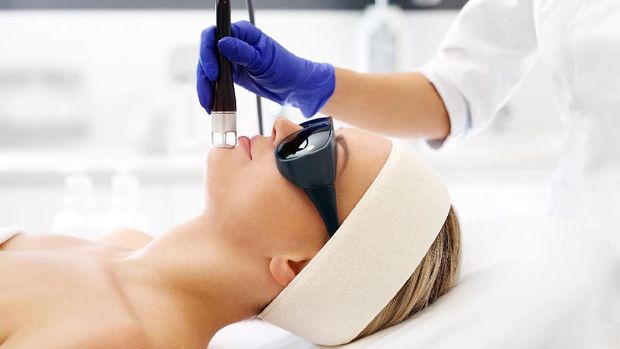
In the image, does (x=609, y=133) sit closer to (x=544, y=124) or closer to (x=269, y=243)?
(x=269, y=243)

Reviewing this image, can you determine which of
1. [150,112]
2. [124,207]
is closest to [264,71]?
[124,207]

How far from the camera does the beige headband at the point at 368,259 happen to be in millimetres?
1098

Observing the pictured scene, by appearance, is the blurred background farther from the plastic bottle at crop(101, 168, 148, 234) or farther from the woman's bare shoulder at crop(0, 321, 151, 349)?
the woman's bare shoulder at crop(0, 321, 151, 349)

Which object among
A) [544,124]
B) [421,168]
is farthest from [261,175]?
[544,124]

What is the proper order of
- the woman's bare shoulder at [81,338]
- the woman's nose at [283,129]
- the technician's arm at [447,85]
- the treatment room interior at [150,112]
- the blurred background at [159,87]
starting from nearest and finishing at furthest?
the woman's bare shoulder at [81,338] → the woman's nose at [283,129] → the technician's arm at [447,85] → the treatment room interior at [150,112] → the blurred background at [159,87]

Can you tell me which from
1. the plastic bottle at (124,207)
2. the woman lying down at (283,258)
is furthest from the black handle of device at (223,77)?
the plastic bottle at (124,207)

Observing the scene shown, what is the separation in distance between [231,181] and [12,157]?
5.62ft

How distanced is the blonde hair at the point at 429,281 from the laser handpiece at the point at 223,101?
383mm

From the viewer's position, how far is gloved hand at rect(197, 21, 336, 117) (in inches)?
46.0

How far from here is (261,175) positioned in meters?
1.17

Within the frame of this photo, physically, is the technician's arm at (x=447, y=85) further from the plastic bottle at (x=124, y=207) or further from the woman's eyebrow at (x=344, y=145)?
the plastic bottle at (x=124, y=207)

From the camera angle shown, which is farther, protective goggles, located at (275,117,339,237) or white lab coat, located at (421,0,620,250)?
white lab coat, located at (421,0,620,250)

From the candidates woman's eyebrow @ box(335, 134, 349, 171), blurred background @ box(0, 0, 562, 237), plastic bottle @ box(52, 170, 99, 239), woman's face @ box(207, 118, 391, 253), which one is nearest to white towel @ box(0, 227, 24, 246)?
woman's face @ box(207, 118, 391, 253)

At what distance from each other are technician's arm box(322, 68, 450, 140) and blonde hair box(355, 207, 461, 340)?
1.24 feet
